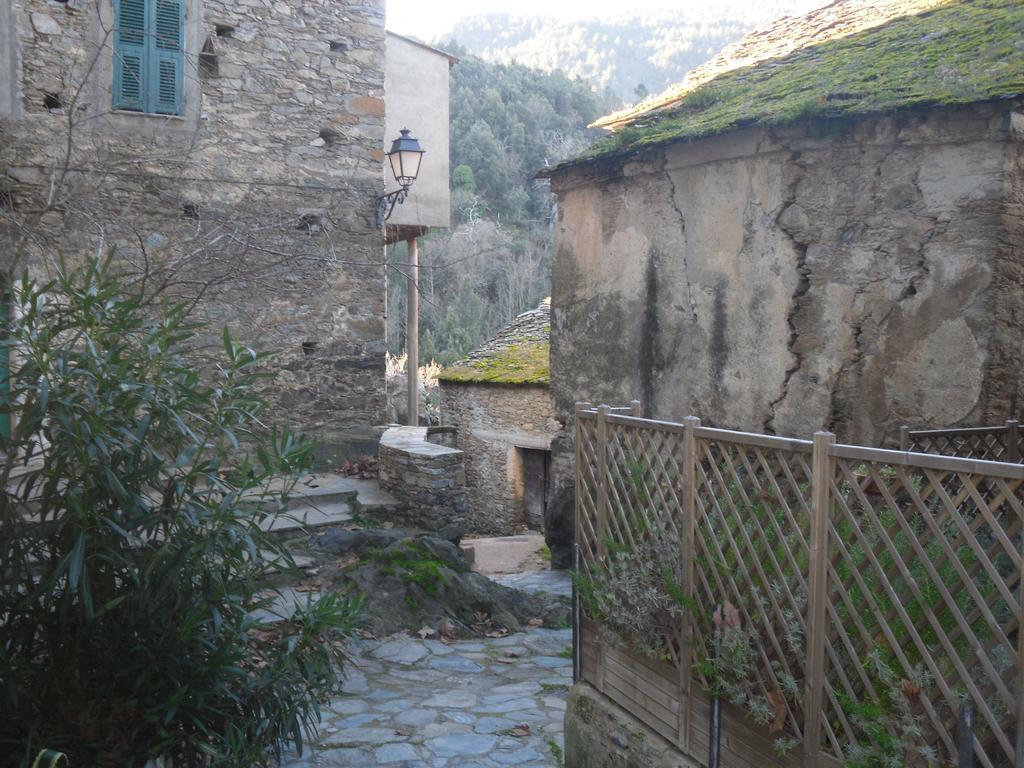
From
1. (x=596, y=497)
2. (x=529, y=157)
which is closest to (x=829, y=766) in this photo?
(x=596, y=497)

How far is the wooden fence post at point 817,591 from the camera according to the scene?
281 centimetres

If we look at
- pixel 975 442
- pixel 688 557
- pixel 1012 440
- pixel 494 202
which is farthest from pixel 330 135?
pixel 494 202

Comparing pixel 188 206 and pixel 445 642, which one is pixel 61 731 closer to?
pixel 445 642

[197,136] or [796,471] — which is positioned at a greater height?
[197,136]

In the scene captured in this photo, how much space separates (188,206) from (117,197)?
655 millimetres

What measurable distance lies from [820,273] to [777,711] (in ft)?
11.5

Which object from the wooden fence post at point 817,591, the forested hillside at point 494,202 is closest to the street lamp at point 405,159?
the wooden fence post at point 817,591

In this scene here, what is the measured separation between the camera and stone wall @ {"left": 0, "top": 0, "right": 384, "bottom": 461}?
8.39 metres

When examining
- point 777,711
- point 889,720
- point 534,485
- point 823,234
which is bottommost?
point 534,485

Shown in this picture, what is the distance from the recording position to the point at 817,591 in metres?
2.84

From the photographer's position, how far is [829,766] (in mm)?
2762

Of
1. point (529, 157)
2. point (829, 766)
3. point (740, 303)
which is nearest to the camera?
point (829, 766)

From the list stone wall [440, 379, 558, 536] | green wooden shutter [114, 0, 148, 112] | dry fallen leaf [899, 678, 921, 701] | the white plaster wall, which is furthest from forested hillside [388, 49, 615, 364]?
dry fallen leaf [899, 678, 921, 701]

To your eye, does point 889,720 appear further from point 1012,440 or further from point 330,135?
point 330,135
